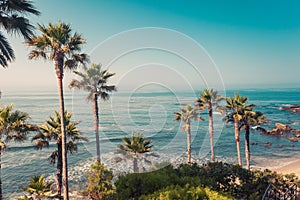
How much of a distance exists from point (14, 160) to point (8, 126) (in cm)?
3128

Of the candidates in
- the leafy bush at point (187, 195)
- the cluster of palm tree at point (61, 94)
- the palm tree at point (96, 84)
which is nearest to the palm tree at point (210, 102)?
the cluster of palm tree at point (61, 94)

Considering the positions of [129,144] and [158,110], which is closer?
[129,144]

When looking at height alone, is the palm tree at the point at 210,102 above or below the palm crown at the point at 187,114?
above

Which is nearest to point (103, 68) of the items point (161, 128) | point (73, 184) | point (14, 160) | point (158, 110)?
point (73, 184)

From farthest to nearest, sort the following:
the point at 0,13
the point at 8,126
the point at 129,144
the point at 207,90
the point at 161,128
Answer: the point at 161,128 < the point at 207,90 < the point at 129,144 < the point at 8,126 < the point at 0,13

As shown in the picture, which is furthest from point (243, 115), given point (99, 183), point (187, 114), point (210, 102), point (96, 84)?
point (99, 183)

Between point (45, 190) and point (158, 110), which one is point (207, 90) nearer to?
point (45, 190)

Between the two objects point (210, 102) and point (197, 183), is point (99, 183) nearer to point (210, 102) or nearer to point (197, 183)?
point (197, 183)

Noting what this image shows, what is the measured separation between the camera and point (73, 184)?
92.0 feet

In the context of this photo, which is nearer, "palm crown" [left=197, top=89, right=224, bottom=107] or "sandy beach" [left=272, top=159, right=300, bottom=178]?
"palm crown" [left=197, top=89, right=224, bottom=107]

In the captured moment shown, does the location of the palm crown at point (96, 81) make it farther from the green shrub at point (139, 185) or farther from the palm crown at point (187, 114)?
the palm crown at point (187, 114)

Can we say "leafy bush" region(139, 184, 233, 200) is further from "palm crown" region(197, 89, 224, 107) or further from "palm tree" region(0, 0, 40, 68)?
"palm crown" region(197, 89, 224, 107)

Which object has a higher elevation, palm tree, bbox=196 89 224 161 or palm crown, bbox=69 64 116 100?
palm crown, bbox=69 64 116 100

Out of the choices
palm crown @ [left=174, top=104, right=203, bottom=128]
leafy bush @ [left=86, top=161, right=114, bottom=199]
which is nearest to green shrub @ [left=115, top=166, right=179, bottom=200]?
leafy bush @ [left=86, top=161, right=114, bottom=199]
